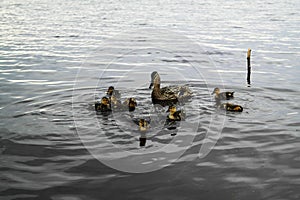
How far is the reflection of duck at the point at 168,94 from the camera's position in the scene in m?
10.7

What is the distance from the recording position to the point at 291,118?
899 cm

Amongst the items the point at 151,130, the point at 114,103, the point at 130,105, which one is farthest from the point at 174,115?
the point at 114,103

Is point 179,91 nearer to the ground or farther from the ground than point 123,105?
farther from the ground

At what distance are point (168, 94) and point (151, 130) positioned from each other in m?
2.78

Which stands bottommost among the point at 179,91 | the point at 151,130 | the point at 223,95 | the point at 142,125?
the point at 151,130

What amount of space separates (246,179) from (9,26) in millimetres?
23621

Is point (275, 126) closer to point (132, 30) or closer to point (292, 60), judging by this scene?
point (292, 60)

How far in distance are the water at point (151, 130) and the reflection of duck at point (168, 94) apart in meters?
0.33

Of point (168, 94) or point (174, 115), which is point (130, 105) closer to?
point (174, 115)

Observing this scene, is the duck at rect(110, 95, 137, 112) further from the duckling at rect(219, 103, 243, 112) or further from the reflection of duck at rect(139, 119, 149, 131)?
the duckling at rect(219, 103, 243, 112)

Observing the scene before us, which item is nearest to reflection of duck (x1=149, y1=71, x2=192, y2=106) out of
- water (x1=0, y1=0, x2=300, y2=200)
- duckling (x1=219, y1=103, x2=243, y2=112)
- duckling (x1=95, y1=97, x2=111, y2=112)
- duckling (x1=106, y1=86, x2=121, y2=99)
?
water (x1=0, y1=0, x2=300, y2=200)

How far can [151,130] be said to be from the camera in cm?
836

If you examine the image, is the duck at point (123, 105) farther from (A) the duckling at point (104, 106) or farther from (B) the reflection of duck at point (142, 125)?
(B) the reflection of duck at point (142, 125)

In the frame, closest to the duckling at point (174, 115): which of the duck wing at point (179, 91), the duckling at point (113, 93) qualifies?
the duck wing at point (179, 91)
